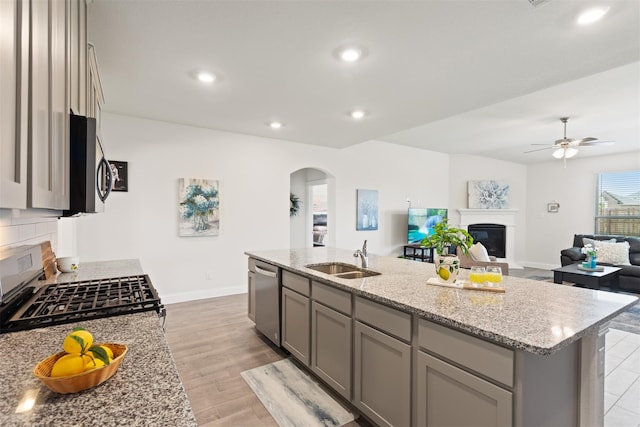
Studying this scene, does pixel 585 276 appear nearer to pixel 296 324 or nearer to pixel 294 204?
pixel 296 324

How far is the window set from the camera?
22.1 ft

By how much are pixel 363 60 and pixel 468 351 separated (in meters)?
2.21

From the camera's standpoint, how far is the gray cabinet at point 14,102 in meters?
0.57

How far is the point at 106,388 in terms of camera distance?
2.77ft

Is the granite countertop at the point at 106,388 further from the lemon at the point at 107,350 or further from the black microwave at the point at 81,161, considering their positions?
the black microwave at the point at 81,161

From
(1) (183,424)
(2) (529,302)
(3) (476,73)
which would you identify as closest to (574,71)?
(3) (476,73)

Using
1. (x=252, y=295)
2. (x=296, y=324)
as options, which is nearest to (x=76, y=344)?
(x=296, y=324)

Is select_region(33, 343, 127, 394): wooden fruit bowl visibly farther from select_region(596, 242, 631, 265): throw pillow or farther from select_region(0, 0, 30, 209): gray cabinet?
select_region(596, 242, 631, 265): throw pillow

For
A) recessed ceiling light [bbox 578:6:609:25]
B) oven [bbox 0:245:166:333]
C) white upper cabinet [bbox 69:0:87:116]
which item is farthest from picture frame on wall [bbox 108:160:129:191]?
recessed ceiling light [bbox 578:6:609:25]

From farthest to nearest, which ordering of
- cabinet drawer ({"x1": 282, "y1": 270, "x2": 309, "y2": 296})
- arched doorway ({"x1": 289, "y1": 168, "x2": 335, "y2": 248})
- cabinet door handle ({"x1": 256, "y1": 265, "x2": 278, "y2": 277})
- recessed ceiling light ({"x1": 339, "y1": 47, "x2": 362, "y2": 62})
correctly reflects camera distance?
arched doorway ({"x1": 289, "y1": 168, "x2": 335, "y2": 248}), cabinet door handle ({"x1": 256, "y1": 265, "x2": 278, "y2": 277}), cabinet drawer ({"x1": 282, "y1": 270, "x2": 309, "y2": 296}), recessed ceiling light ({"x1": 339, "y1": 47, "x2": 362, "y2": 62})

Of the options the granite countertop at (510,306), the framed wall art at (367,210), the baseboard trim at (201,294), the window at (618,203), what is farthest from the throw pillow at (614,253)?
the baseboard trim at (201,294)

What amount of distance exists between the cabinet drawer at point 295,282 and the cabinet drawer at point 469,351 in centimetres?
111

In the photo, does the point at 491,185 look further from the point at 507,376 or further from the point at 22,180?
the point at 22,180

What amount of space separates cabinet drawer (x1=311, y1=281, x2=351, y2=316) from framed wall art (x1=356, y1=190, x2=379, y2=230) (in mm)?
4113
